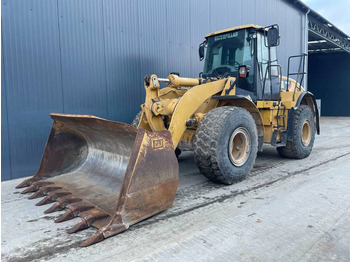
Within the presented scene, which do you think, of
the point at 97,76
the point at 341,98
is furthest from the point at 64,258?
the point at 341,98

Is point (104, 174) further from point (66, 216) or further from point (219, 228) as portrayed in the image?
point (219, 228)

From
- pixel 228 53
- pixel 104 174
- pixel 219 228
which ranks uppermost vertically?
pixel 228 53

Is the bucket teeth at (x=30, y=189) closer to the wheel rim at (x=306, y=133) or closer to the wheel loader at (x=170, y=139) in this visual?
the wheel loader at (x=170, y=139)

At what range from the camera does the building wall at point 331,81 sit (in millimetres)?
24812

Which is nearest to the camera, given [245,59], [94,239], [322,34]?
[94,239]

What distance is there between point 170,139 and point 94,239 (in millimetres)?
1361

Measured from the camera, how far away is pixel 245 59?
5.39 metres

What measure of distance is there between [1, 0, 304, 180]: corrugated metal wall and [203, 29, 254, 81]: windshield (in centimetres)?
219

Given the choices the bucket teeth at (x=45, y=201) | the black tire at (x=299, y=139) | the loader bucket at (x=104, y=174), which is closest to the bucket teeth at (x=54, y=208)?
the loader bucket at (x=104, y=174)

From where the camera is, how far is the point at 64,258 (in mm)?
2484

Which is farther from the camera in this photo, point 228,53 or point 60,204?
point 228,53

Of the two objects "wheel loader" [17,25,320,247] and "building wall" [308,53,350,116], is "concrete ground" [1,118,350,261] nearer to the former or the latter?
"wheel loader" [17,25,320,247]

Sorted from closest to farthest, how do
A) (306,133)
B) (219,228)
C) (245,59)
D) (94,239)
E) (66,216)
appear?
1. (94,239)
2. (219,228)
3. (66,216)
4. (245,59)
5. (306,133)

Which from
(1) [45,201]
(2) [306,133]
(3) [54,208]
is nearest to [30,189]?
(1) [45,201]
